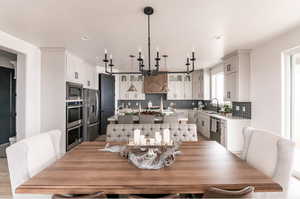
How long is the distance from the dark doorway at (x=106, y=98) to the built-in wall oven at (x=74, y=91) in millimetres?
1527

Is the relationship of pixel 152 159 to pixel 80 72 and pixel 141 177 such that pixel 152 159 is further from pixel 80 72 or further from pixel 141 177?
pixel 80 72

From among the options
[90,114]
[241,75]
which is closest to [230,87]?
[241,75]

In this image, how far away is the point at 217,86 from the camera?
6895mm

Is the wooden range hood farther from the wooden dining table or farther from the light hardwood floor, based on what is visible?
the wooden dining table

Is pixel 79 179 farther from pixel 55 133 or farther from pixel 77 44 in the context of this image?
pixel 77 44

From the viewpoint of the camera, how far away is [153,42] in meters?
3.69

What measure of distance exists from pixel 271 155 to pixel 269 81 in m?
2.67

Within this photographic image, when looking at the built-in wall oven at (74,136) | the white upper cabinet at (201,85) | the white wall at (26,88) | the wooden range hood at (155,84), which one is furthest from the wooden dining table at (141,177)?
the wooden range hood at (155,84)

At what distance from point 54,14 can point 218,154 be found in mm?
2634

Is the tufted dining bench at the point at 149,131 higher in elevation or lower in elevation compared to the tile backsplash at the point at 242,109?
lower

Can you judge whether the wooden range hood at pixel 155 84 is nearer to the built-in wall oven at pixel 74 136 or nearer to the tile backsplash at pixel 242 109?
the tile backsplash at pixel 242 109

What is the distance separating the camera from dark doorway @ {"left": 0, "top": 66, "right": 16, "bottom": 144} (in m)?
4.71

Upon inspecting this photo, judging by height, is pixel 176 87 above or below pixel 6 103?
above

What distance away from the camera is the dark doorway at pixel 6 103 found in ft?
15.4
